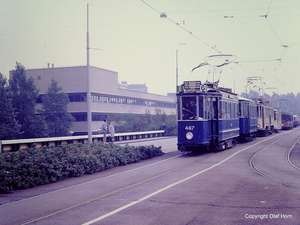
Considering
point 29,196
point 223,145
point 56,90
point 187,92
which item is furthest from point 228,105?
point 56,90

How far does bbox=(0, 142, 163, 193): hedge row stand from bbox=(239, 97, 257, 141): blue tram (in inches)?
498

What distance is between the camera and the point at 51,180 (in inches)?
506

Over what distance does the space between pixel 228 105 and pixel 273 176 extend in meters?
11.6

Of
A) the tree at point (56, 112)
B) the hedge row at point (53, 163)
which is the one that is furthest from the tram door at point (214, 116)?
the tree at point (56, 112)

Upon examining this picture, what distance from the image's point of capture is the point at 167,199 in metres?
8.89

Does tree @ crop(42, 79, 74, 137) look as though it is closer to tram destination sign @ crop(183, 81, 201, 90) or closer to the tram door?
the tram door

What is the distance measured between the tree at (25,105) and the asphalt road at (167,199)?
40603 mm

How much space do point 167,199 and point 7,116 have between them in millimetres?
43212

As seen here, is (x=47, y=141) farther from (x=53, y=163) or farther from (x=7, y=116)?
(x=7, y=116)

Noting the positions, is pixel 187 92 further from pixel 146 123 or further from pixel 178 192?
pixel 146 123

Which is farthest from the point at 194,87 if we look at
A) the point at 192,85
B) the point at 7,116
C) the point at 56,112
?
the point at 56,112

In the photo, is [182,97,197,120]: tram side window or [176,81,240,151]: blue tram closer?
[176,81,240,151]: blue tram

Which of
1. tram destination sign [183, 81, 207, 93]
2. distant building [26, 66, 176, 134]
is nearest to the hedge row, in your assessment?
tram destination sign [183, 81, 207, 93]

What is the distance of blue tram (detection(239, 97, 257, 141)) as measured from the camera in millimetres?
28911
